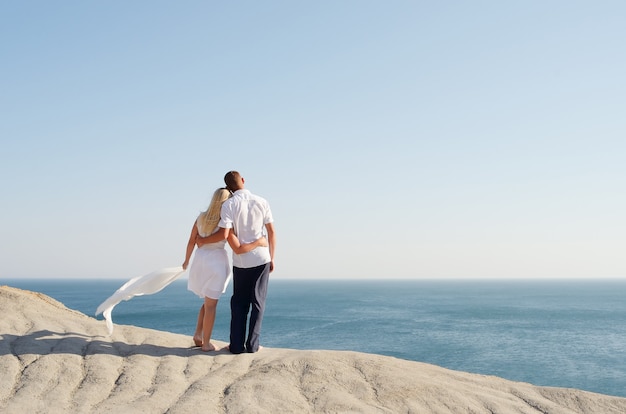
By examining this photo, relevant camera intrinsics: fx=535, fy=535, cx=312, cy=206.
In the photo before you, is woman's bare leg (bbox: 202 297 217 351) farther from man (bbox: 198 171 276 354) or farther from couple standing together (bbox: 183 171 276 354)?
Answer: man (bbox: 198 171 276 354)

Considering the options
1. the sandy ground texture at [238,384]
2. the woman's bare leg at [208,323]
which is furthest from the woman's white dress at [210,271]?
the sandy ground texture at [238,384]

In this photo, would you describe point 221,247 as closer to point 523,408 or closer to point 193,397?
point 193,397

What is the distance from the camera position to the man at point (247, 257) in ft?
23.3

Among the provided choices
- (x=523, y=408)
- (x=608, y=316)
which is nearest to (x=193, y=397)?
(x=523, y=408)

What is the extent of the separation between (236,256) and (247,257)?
6.4 inches

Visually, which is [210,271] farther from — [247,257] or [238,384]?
[238,384]

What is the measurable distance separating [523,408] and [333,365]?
6.99ft

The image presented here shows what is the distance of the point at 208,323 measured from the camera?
729 centimetres

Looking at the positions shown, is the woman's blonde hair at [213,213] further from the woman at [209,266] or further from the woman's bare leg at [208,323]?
the woman's bare leg at [208,323]

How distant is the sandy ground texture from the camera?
5.36 metres

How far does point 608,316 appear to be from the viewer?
87.5m

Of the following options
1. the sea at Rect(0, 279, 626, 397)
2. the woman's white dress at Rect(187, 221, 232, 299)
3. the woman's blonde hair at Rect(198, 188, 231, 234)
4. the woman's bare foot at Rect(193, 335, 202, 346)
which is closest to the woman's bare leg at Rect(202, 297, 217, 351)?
the woman's white dress at Rect(187, 221, 232, 299)

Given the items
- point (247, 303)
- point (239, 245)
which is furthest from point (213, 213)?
point (247, 303)

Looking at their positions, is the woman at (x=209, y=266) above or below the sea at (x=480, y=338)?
above
